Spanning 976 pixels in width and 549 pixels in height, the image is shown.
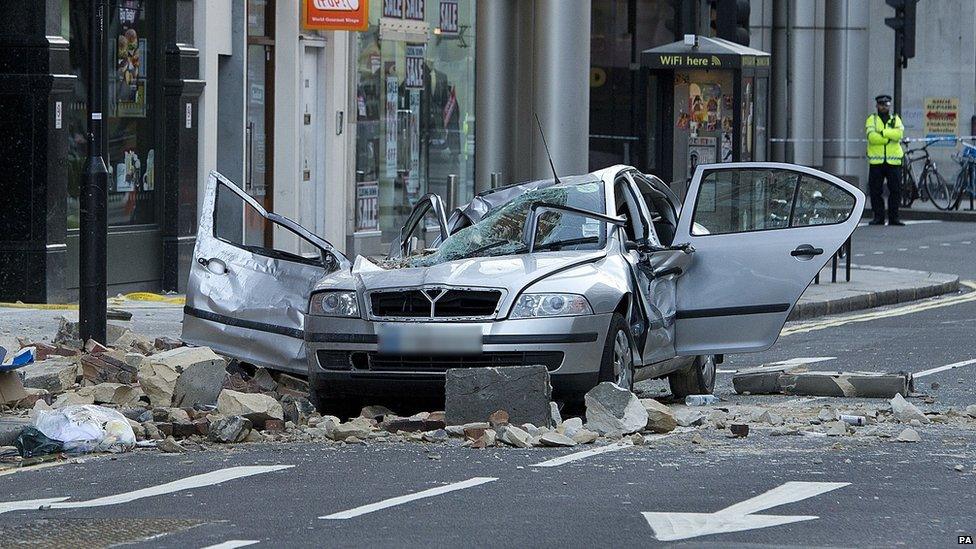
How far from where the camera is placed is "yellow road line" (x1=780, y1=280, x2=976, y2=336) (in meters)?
17.6

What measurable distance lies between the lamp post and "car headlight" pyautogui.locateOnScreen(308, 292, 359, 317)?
262 cm

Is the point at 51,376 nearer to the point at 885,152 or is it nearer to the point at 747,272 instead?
the point at 747,272

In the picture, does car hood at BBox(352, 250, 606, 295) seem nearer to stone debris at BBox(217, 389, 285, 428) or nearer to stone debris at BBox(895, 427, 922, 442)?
stone debris at BBox(217, 389, 285, 428)

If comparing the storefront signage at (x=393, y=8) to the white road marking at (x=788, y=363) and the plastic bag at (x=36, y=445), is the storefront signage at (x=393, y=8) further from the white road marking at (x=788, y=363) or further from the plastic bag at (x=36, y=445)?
the plastic bag at (x=36, y=445)

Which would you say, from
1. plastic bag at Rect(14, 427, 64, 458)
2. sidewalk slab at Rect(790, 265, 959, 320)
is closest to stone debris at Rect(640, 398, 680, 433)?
plastic bag at Rect(14, 427, 64, 458)

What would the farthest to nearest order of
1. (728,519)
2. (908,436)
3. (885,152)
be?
(885,152)
(908,436)
(728,519)

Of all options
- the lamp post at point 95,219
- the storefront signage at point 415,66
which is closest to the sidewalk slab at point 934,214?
the storefront signage at point 415,66

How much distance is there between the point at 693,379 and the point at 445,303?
8.64ft

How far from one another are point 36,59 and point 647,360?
7.43 meters

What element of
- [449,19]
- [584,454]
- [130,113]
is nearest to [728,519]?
[584,454]

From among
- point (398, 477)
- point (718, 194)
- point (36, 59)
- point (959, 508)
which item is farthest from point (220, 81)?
point (959, 508)

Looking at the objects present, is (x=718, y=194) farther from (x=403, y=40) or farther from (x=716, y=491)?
(x=403, y=40)

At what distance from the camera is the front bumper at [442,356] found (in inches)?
398

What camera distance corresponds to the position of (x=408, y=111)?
23328 millimetres
